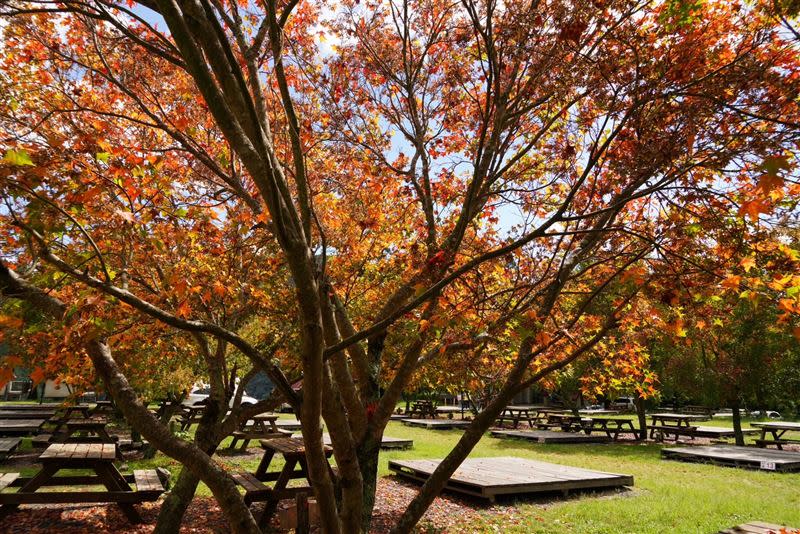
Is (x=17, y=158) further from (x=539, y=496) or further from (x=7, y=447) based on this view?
(x=539, y=496)

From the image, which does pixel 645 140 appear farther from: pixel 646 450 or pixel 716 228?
pixel 646 450

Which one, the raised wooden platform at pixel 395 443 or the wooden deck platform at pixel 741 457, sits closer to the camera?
the wooden deck platform at pixel 741 457

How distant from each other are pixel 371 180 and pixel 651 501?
7443 mm

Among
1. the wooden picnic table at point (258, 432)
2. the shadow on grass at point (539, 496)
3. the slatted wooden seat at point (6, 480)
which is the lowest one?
the shadow on grass at point (539, 496)

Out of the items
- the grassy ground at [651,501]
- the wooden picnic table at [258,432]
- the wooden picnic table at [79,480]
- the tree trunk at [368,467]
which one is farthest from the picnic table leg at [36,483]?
the wooden picnic table at [258,432]

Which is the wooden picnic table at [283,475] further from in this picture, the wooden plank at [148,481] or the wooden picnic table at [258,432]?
the wooden picnic table at [258,432]

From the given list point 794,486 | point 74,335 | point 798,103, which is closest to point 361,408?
point 74,335

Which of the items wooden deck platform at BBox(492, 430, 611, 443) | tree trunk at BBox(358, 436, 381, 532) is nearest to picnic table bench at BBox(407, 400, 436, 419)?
wooden deck platform at BBox(492, 430, 611, 443)

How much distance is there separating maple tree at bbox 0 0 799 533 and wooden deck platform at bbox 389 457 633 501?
3280mm

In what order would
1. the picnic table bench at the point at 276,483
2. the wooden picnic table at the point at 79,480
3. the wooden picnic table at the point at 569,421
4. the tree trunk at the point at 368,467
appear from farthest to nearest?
1. the wooden picnic table at the point at 569,421
2. the picnic table bench at the point at 276,483
3. the wooden picnic table at the point at 79,480
4. the tree trunk at the point at 368,467

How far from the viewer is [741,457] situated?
1321 centimetres

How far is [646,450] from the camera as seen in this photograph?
1638 cm

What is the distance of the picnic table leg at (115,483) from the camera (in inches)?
271

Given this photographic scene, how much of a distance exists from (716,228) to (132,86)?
6.36 metres
